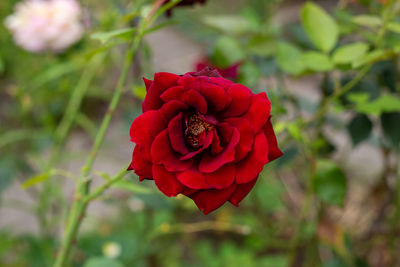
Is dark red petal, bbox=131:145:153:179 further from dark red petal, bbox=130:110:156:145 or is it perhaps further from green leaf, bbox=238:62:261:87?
green leaf, bbox=238:62:261:87

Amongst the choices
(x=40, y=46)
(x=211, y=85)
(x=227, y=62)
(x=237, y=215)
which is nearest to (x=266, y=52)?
(x=227, y=62)

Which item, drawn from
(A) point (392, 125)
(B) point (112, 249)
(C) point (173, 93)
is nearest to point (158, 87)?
(C) point (173, 93)

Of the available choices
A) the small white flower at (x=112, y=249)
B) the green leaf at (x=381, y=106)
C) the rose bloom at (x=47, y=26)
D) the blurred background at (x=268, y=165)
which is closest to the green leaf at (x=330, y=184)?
the blurred background at (x=268, y=165)

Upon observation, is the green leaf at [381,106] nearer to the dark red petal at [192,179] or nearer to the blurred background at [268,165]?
the blurred background at [268,165]

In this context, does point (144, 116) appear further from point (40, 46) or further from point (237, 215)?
point (237, 215)

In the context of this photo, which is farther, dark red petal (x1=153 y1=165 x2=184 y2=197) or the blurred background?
the blurred background

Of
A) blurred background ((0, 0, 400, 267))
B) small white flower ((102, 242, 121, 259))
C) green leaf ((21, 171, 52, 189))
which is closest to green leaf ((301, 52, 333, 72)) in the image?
blurred background ((0, 0, 400, 267))

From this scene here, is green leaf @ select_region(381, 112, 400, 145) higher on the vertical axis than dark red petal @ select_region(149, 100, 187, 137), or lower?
lower
